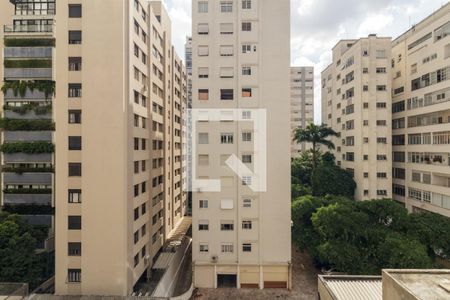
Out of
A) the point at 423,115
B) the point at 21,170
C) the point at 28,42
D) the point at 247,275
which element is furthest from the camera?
the point at 423,115

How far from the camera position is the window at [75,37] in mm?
21906

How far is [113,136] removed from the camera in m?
22.0

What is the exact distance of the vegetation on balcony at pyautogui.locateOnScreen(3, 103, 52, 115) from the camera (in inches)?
1092

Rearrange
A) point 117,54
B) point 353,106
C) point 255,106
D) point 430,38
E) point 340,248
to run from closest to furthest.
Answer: point 117,54
point 340,248
point 255,106
point 430,38
point 353,106

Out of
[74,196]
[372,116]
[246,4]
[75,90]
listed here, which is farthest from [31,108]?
[372,116]

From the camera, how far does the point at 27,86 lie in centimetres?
2775

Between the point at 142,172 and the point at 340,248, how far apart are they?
19706 mm

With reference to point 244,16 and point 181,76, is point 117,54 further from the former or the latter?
point 181,76

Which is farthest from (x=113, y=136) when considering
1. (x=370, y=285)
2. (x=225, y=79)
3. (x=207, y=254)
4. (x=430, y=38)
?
(x=430, y=38)

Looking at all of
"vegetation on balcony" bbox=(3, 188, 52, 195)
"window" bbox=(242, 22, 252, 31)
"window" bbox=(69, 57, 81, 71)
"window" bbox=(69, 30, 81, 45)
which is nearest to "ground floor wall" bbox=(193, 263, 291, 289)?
"vegetation on balcony" bbox=(3, 188, 52, 195)

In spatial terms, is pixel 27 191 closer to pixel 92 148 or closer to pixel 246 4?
pixel 92 148

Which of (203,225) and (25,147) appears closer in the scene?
(203,225)

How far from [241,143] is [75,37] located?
1681 cm

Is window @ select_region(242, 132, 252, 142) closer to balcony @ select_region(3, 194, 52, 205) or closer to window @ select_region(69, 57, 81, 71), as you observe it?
window @ select_region(69, 57, 81, 71)
